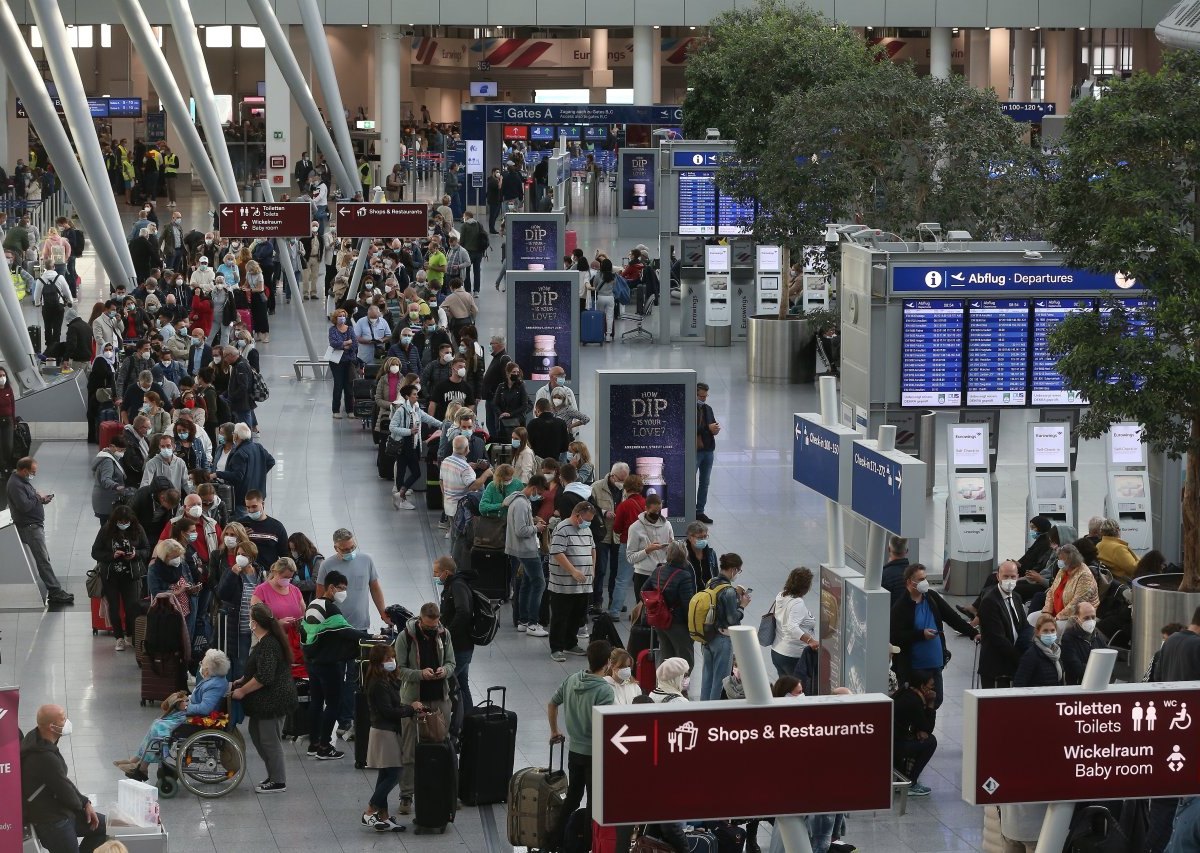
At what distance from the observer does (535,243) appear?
30688 millimetres

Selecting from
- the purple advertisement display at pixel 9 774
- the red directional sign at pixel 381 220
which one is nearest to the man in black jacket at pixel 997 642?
the purple advertisement display at pixel 9 774

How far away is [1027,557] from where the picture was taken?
48.8 ft

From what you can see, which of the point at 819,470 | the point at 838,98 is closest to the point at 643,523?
the point at 819,470

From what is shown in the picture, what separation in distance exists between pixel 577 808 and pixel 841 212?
15.0 meters

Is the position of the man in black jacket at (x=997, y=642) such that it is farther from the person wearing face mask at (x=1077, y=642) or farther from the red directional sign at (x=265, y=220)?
the red directional sign at (x=265, y=220)

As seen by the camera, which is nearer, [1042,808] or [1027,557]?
[1042,808]

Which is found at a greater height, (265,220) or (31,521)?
(265,220)

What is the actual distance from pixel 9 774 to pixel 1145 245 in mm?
8619

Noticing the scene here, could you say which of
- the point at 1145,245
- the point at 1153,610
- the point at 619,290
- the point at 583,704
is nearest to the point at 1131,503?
the point at 1153,610

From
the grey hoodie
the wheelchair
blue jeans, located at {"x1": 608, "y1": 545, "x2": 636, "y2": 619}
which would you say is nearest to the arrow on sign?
the wheelchair

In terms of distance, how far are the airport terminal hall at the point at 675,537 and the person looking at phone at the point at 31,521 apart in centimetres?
6

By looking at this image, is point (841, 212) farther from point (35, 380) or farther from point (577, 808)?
point (577, 808)

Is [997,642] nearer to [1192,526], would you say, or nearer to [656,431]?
[1192,526]

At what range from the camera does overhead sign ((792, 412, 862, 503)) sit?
10.4 meters
